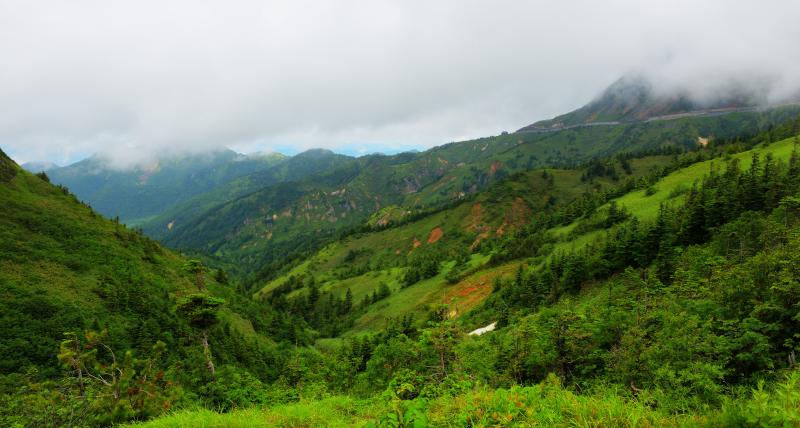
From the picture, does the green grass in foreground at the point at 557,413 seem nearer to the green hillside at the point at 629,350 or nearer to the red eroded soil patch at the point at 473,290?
the green hillside at the point at 629,350

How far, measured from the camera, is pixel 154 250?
86.2 metres

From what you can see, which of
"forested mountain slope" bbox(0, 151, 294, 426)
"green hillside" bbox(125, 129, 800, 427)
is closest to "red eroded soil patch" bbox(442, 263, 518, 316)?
"green hillside" bbox(125, 129, 800, 427)

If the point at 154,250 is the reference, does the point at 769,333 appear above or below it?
below

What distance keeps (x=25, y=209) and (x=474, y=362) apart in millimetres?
82142

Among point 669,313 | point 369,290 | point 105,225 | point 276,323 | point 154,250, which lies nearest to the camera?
A: point 669,313

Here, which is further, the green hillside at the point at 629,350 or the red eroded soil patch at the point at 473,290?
the red eroded soil patch at the point at 473,290

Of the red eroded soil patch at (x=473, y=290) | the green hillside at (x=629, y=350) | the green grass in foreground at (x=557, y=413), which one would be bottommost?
the red eroded soil patch at (x=473, y=290)

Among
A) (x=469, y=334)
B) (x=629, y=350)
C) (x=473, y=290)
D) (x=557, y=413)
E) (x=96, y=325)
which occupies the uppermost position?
(x=557, y=413)

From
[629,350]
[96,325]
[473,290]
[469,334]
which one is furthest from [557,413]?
[473,290]

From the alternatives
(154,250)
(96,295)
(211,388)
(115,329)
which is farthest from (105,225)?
(211,388)

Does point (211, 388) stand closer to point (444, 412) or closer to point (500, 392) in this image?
point (444, 412)

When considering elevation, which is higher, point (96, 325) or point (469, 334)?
point (96, 325)

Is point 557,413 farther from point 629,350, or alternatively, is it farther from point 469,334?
point 469,334

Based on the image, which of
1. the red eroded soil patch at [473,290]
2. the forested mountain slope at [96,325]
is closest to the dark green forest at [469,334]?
the forested mountain slope at [96,325]
